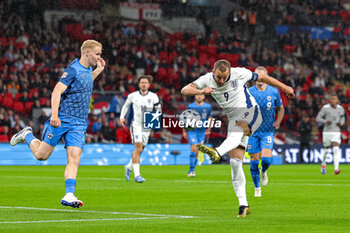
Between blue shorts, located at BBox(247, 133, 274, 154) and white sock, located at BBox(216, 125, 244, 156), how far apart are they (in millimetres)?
4442

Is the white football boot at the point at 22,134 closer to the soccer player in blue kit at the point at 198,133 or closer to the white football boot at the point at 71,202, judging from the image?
the white football boot at the point at 71,202

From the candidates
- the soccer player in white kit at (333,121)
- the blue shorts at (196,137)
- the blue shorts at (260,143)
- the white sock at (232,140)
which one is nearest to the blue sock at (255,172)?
the blue shorts at (260,143)

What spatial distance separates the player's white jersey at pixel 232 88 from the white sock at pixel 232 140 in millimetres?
277

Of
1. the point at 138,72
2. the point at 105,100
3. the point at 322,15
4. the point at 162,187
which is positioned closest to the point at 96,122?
the point at 105,100

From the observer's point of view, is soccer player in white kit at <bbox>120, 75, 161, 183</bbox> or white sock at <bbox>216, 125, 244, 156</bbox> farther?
soccer player in white kit at <bbox>120, 75, 161, 183</bbox>

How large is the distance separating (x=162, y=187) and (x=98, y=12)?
25.4 meters

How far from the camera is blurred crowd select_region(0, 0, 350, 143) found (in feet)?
99.0

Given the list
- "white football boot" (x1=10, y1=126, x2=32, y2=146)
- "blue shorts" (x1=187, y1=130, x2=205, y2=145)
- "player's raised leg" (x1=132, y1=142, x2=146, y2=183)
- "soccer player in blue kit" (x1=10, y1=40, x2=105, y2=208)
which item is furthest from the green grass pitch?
"blue shorts" (x1=187, y1=130, x2=205, y2=145)

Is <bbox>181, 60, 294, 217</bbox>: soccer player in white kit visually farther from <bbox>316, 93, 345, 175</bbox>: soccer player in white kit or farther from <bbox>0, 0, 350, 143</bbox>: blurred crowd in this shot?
<bbox>0, 0, 350, 143</bbox>: blurred crowd

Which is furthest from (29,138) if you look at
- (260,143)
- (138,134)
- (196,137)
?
(196,137)

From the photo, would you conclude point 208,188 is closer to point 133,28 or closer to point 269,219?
point 269,219

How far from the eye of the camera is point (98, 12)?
131 ft

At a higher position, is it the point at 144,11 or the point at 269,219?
the point at 144,11

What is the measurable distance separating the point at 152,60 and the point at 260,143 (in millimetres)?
23293
